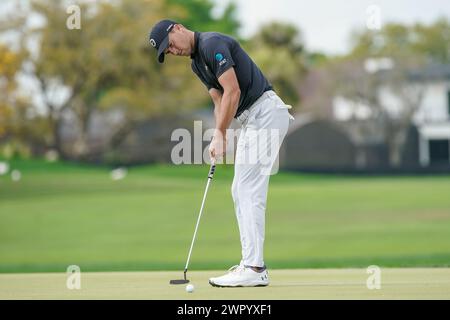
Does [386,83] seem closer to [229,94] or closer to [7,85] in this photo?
[7,85]

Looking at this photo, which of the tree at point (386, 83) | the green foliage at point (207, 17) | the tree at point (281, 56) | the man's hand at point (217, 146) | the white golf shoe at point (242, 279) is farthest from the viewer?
the green foliage at point (207, 17)

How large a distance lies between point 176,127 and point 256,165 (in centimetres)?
6238

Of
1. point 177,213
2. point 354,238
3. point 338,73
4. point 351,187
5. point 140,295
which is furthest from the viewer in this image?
point 338,73

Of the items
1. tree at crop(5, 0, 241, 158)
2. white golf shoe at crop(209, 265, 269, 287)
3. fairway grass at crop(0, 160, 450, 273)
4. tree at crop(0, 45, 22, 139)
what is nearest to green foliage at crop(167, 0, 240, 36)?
tree at crop(5, 0, 241, 158)

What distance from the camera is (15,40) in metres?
63.2

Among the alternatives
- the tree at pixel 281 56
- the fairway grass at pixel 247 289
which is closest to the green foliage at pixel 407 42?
the tree at pixel 281 56

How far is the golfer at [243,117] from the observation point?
7.91 m

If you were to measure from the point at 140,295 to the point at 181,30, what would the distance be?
219 centimetres

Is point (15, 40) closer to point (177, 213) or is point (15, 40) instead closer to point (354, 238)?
point (177, 213)

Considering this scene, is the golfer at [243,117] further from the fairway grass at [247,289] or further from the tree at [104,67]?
the tree at [104,67]

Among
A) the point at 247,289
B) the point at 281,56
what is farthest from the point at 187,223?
the point at 281,56

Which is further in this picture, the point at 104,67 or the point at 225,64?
the point at 104,67

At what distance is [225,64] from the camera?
787 centimetres

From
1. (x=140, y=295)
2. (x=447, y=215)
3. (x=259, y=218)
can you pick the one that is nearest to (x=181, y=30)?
(x=259, y=218)
